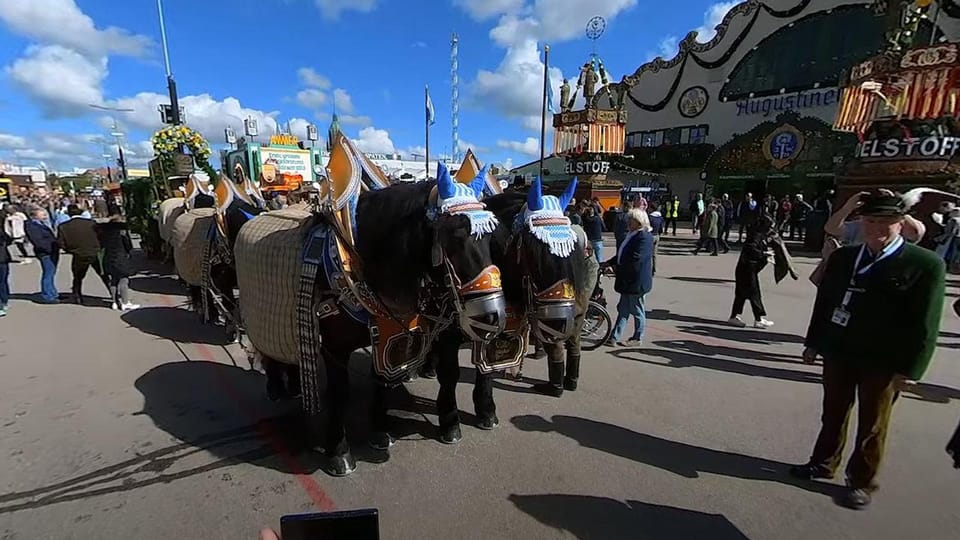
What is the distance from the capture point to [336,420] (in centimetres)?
301

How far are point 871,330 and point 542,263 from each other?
1949 millimetres

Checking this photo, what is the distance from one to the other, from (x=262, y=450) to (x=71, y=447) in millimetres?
1462

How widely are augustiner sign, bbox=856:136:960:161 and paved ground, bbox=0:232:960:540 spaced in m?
7.70

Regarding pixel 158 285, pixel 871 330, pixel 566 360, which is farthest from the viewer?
pixel 158 285

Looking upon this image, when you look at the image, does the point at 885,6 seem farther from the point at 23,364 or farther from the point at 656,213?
the point at 23,364

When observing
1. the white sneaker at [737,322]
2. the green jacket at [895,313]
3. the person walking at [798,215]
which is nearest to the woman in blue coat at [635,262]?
the white sneaker at [737,322]

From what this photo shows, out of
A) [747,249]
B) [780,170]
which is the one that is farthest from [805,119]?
[747,249]

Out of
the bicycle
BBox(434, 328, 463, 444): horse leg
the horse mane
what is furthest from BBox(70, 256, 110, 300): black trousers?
the bicycle

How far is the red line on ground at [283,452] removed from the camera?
2.76 metres

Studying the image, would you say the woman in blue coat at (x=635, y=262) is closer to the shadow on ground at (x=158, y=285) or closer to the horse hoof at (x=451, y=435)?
the horse hoof at (x=451, y=435)

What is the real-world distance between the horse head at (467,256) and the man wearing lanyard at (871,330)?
2134 mm

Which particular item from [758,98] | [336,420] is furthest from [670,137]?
[336,420]

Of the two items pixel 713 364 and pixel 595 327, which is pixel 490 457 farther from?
pixel 713 364

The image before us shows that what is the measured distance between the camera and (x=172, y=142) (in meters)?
10.8
